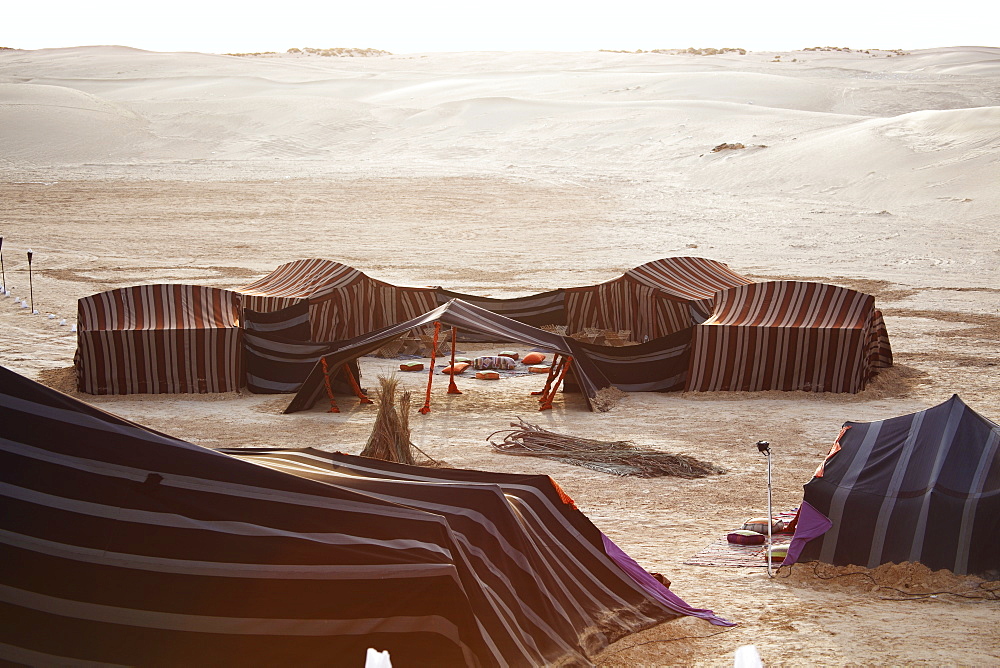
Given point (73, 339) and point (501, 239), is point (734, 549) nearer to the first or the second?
point (73, 339)

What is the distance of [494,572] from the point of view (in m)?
5.22

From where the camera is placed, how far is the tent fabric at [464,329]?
43.2ft

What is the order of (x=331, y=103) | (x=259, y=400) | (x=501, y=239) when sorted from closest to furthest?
(x=259, y=400)
(x=501, y=239)
(x=331, y=103)

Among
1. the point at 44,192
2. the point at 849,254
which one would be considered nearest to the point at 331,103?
the point at 44,192

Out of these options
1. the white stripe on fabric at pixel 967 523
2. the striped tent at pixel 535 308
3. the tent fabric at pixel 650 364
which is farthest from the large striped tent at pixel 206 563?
the striped tent at pixel 535 308

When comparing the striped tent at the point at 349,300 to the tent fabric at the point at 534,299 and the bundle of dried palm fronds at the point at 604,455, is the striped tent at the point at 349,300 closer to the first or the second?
the tent fabric at the point at 534,299

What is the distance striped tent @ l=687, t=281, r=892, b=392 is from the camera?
13836 mm

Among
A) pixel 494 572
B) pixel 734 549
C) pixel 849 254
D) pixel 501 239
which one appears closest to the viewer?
pixel 494 572

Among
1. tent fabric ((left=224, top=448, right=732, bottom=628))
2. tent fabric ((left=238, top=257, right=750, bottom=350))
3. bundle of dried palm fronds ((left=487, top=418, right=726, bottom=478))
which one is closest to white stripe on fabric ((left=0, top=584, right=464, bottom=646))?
tent fabric ((left=224, top=448, right=732, bottom=628))

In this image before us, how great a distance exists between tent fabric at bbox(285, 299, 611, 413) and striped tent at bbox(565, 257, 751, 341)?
315cm

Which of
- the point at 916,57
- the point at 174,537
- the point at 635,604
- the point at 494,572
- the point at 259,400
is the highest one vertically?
the point at 916,57

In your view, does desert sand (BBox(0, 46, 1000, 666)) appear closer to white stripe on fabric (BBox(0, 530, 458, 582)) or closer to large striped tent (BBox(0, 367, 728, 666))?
large striped tent (BBox(0, 367, 728, 666))

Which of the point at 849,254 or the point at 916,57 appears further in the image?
the point at 916,57

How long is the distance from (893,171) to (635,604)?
30.1 m
